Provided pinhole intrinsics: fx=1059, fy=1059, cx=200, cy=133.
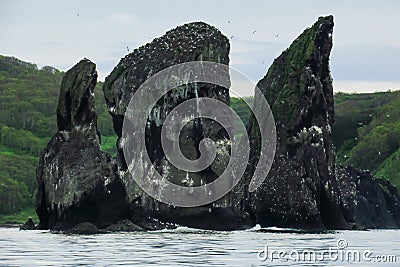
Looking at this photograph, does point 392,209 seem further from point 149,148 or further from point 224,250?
point 224,250

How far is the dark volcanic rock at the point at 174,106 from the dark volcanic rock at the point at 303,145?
3.25 m

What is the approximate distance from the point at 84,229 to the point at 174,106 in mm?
17501

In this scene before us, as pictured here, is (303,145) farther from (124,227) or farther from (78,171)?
(78,171)

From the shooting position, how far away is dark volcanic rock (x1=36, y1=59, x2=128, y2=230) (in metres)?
75.1

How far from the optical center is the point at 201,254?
46.0 metres

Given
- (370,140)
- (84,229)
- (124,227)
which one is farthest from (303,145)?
(370,140)

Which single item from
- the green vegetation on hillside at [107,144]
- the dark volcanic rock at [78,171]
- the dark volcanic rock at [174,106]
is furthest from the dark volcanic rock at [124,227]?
the green vegetation on hillside at [107,144]

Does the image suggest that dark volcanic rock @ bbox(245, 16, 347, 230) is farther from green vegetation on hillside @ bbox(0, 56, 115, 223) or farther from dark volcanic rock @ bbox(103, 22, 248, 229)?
green vegetation on hillside @ bbox(0, 56, 115, 223)

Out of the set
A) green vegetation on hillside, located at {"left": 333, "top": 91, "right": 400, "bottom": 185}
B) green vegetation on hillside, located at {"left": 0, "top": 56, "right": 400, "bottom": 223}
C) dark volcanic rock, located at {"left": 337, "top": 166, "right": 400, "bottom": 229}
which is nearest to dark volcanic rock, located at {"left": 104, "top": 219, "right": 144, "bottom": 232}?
dark volcanic rock, located at {"left": 337, "top": 166, "right": 400, "bottom": 229}

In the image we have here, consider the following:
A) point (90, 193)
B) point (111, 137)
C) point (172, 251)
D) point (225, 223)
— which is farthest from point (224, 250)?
point (111, 137)

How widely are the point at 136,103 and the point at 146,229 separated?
13.3 m

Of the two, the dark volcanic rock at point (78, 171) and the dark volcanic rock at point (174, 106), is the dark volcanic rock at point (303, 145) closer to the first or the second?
the dark volcanic rock at point (174, 106)

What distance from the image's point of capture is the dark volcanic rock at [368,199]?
319 feet

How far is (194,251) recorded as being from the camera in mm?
48094
